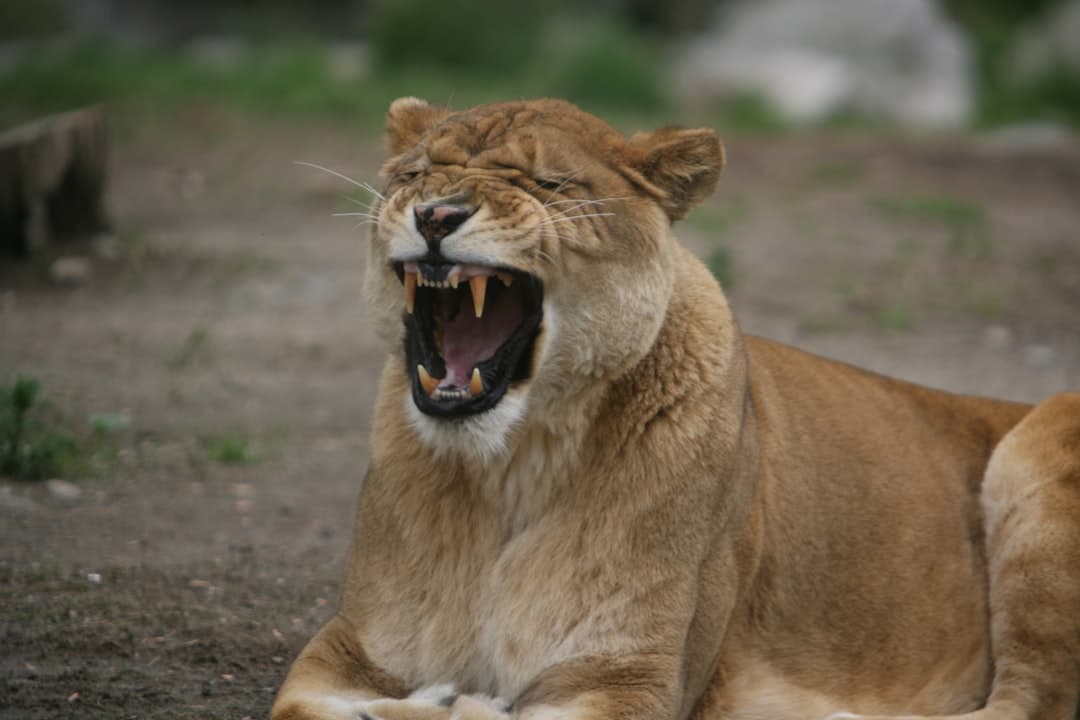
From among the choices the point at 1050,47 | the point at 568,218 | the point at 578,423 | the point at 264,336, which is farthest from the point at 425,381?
the point at 1050,47

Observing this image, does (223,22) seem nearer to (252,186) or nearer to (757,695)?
(252,186)

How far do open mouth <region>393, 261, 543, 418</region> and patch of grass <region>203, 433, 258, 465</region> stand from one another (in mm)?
2443

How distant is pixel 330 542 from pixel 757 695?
5.88 ft

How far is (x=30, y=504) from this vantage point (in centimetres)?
486

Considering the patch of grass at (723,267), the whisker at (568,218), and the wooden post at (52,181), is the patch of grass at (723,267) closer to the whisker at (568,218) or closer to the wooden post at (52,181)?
the wooden post at (52,181)

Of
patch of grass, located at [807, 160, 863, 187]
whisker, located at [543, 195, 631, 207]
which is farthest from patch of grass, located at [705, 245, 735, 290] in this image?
whisker, located at [543, 195, 631, 207]

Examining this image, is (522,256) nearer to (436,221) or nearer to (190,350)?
(436,221)

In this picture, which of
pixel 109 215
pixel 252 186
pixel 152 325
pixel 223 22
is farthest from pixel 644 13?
pixel 152 325

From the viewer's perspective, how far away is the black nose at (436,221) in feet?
9.73

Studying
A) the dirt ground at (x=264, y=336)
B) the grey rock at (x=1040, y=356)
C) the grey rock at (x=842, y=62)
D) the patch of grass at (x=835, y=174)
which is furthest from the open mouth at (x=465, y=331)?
the grey rock at (x=842, y=62)

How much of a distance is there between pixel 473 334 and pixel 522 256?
0.28 meters

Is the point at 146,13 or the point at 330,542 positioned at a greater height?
the point at 146,13

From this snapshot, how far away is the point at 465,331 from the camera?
10.6 ft

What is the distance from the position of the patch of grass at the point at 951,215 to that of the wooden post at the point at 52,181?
15.6ft
